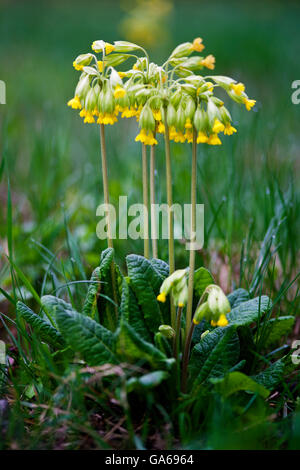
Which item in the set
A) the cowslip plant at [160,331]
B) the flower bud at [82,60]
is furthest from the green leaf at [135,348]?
the flower bud at [82,60]

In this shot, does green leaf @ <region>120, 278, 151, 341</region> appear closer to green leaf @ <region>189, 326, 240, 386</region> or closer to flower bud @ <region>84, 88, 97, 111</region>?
green leaf @ <region>189, 326, 240, 386</region>

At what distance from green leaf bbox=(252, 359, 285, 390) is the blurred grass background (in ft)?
1.49

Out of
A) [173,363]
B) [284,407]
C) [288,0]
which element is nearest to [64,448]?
[173,363]

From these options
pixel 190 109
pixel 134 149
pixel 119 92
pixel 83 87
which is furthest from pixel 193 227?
pixel 134 149

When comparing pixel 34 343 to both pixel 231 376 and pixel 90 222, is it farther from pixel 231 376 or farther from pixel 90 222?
pixel 90 222

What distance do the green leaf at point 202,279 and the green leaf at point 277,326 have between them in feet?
0.87

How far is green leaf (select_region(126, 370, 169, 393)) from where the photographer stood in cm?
Answer: 126

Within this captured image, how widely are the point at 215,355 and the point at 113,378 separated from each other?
13.3 inches

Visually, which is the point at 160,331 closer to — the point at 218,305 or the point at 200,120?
the point at 218,305

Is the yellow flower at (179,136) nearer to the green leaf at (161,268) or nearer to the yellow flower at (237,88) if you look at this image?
the yellow flower at (237,88)

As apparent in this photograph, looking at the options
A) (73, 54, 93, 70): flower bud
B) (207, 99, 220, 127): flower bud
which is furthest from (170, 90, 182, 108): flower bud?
(73, 54, 93, 70): flower bud

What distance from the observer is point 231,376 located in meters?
1.33

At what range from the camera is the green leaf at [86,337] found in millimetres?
1367
